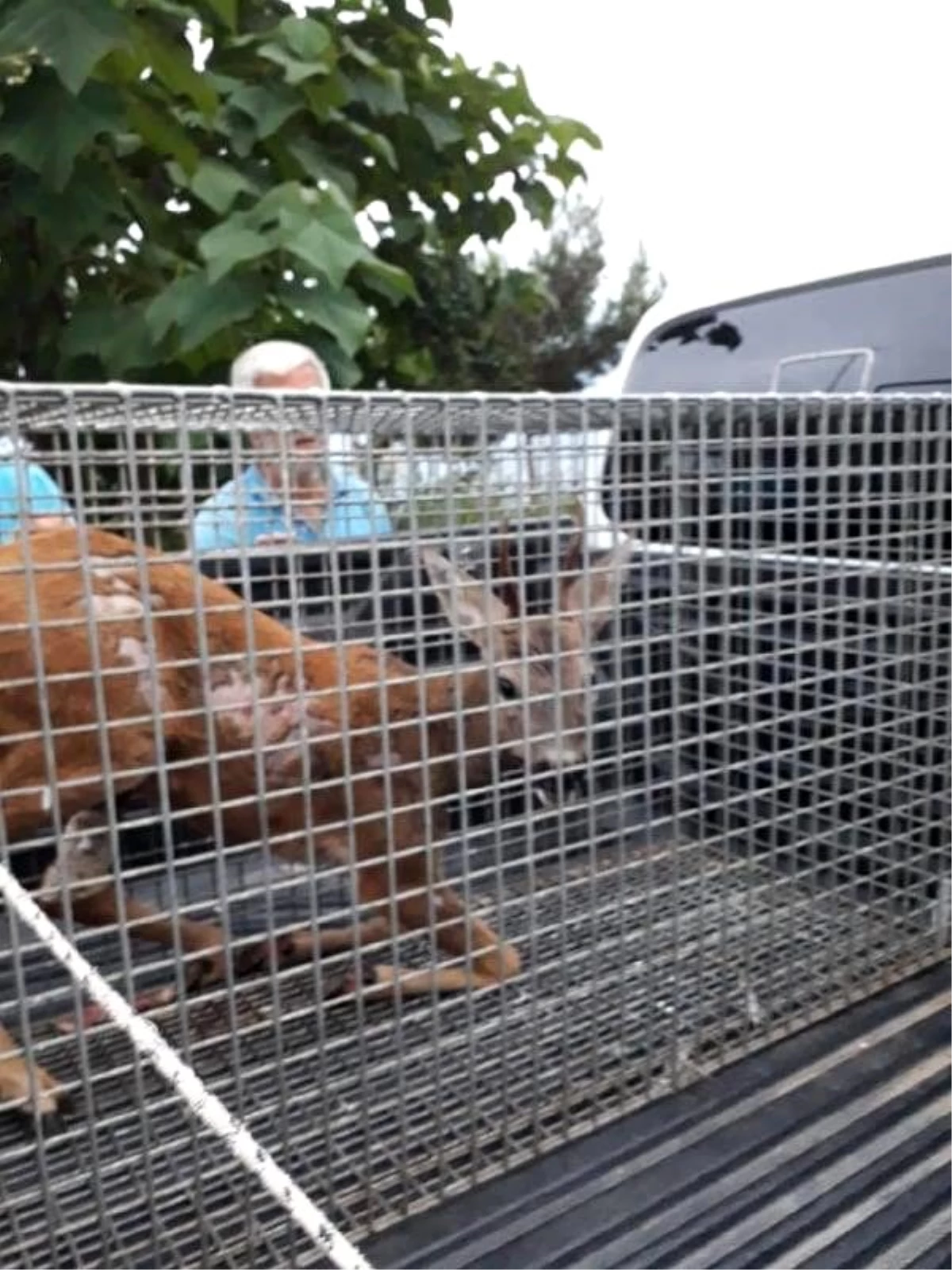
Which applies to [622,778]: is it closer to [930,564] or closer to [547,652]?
[547,652]

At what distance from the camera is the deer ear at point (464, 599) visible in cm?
168

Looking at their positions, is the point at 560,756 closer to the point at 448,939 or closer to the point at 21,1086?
the point at 448,939

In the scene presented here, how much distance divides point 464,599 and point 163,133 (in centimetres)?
266

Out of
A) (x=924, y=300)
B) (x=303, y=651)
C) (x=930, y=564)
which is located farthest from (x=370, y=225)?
(x=303, y=651)

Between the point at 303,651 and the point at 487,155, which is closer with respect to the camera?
the point at 303,651

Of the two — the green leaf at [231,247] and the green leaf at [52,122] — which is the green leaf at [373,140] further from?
the green leaf at [52,122]

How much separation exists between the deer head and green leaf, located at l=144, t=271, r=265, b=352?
1.99 meters

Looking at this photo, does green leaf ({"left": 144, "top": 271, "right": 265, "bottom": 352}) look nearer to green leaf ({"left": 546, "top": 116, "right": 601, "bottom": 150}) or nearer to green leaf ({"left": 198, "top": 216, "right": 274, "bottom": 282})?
green leaf ({"left": 198, "top": 216, "right": 274, "bottom": 282})

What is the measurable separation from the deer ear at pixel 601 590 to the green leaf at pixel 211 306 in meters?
2.03

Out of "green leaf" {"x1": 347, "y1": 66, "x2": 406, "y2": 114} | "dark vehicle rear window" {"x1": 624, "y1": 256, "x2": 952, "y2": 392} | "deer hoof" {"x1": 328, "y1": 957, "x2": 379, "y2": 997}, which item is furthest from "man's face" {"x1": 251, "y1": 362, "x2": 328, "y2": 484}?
"green leaf" {"x1": 347, "y1": 66, "x2": 406, "y2": 114}

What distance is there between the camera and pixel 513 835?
1907mm

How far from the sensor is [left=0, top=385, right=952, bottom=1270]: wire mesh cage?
4.91 ft

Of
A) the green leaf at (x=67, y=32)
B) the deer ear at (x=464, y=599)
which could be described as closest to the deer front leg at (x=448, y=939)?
the deer ear at (x=464, y=599)

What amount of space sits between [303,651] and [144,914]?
2.30ft
